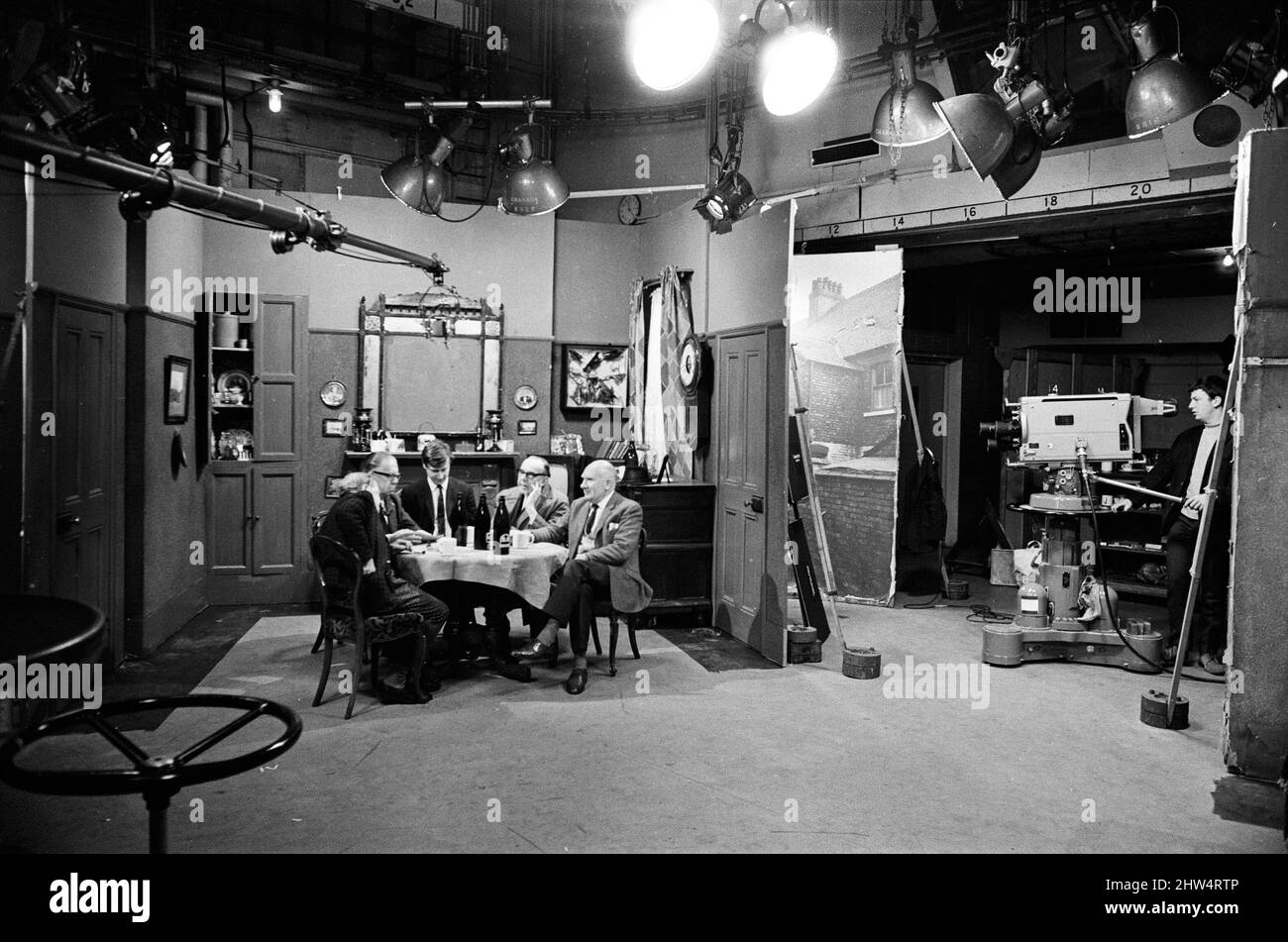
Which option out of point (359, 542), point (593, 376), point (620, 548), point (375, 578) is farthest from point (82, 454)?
point (593, 376)

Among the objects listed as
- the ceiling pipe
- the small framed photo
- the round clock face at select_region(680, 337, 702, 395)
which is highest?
the ceiling pipe

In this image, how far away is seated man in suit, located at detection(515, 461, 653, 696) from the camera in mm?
5789

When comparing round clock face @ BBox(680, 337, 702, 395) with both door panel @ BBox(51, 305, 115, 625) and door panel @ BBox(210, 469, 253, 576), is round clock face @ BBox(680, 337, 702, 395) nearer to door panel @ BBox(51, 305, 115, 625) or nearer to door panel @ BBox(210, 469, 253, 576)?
door panel @ BBox(210, 469, 253, 576)

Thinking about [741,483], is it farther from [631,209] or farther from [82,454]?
[82,454]

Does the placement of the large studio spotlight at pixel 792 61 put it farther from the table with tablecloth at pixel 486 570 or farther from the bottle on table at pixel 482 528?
the bottle on table at pixel 482 528

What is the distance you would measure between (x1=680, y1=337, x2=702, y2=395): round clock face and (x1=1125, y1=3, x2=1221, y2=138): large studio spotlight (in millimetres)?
3403

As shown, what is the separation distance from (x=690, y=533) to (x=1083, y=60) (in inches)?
176

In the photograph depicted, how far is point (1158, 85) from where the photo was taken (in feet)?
16.4

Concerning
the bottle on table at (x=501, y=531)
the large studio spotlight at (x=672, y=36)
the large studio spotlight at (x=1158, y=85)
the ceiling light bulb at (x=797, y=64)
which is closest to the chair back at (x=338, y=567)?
the bottle on table at (x=501, y=531)

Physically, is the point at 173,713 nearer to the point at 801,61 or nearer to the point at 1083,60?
the point at 801,61

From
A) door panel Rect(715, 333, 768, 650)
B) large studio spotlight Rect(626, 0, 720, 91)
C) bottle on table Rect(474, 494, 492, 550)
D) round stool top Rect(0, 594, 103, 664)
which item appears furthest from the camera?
door panel Rect(715, 333, 768, 650)

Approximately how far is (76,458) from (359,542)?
192cm

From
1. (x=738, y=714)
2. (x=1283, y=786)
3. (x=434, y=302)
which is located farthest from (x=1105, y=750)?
(x=434, y=302)

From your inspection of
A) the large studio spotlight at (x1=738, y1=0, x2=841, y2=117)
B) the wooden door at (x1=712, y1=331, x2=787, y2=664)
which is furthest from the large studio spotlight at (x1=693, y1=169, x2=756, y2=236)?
the large studio spotlight at (x1=738, y1=0, x2=841, y2=117)
